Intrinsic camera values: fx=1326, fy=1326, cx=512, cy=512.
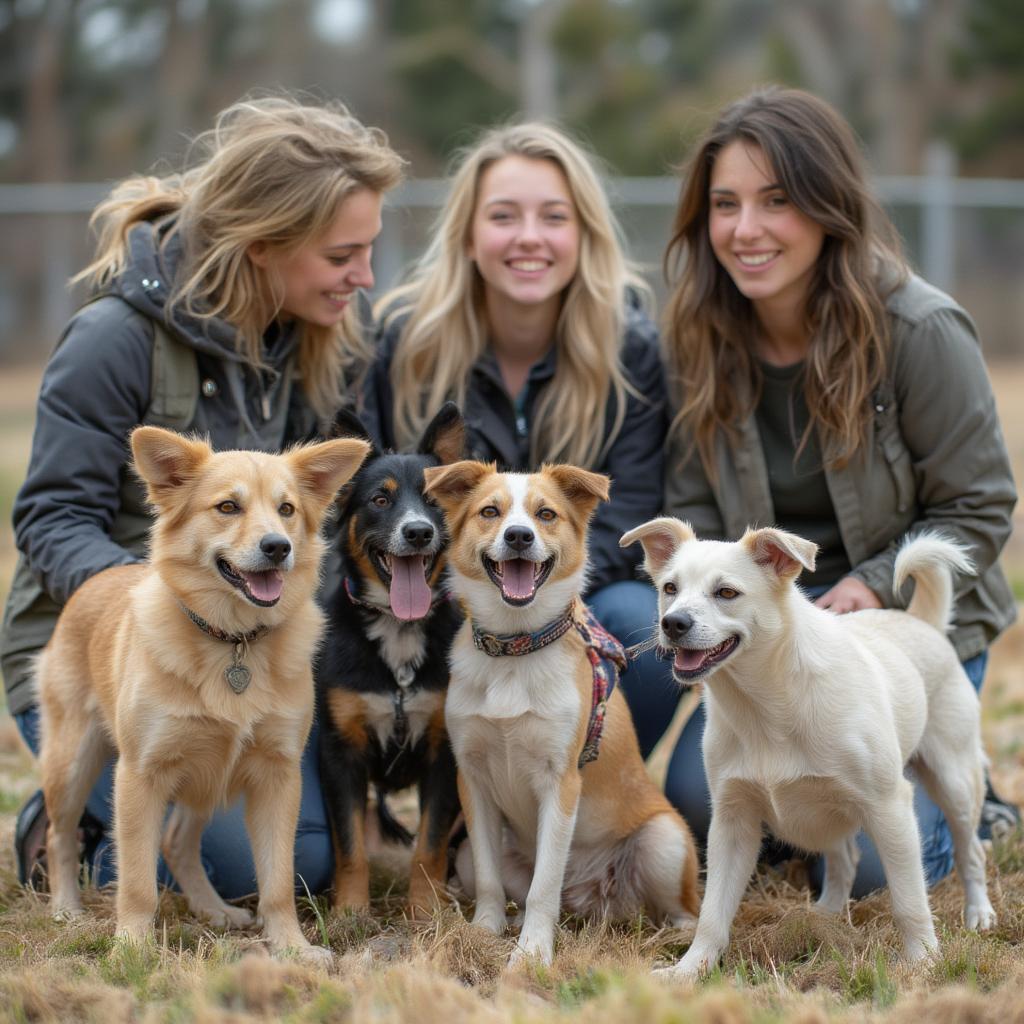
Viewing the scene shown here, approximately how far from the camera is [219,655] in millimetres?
3711

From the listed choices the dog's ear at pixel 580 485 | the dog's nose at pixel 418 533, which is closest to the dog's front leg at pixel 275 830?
the dog's nose at pixel 418 533

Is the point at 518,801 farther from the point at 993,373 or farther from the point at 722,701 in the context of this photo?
the point at 993,373

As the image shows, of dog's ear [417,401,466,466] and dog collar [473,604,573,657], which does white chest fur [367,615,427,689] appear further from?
dog's ear [417,401,466,466]

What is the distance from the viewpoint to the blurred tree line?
2508 cm

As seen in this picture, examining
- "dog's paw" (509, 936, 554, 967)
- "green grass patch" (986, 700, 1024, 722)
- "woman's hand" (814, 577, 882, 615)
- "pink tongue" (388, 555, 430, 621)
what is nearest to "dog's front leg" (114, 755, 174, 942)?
"pink tongue" (388, 555, 430, 621)

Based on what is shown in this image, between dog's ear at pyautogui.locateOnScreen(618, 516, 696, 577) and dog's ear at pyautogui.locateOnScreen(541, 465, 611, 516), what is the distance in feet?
0.78

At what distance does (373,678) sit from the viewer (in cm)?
411

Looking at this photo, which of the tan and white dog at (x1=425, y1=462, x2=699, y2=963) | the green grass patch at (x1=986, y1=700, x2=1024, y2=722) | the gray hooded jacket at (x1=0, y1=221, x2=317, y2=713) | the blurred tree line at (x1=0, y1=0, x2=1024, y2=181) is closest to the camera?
the tan and white dog at (x1=425, y1=462, x2=699, y2=963)

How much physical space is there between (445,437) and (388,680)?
836 millimetres

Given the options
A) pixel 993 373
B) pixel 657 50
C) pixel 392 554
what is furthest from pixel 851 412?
pixel 657 50

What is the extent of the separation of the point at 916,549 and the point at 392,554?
5.28 ft

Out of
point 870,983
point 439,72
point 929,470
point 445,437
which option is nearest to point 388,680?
point 445,437

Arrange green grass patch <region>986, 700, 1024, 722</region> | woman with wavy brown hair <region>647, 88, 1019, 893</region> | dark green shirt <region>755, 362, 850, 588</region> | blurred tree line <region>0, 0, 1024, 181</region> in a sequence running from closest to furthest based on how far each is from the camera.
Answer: woman with wavy brown hair <region>647, 88, 1019, 893</region> < dark green shirt <region>755, 362, 850, 588</region> < green grass patch <region>986, 700, 1024, 722</region> < blurred tree line <region>0, 0, 1024, 181</region>

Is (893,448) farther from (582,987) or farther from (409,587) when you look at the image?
(582,987)
